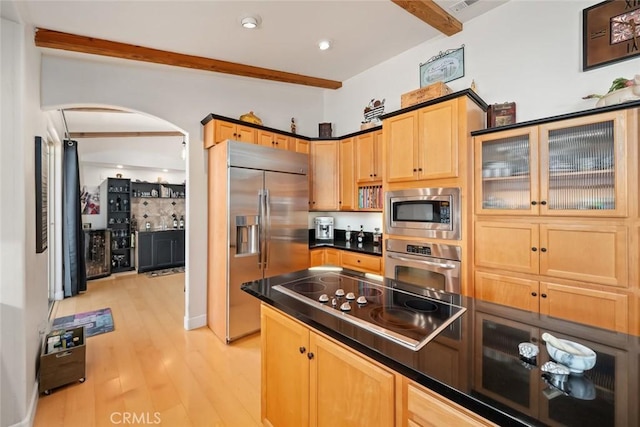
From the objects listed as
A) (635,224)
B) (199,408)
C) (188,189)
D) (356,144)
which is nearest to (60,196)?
(188,189)

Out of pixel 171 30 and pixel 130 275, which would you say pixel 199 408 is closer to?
pixel 171 30

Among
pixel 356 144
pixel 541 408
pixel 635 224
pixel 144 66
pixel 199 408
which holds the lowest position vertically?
pixel 199 408

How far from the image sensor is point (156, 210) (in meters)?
7.04

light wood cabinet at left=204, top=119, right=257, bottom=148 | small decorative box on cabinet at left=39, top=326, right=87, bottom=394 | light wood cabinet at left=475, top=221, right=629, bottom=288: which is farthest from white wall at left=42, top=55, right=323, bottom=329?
light wood cabinet at left=475, top=221, right=629, bottom=288

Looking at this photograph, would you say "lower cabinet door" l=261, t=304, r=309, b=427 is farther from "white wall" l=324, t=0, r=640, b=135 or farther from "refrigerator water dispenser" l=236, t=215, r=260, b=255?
"white wall" l=324, t=0, r=640, b=135

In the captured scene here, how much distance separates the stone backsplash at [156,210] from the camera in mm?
6770

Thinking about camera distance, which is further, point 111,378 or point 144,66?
point 144,66

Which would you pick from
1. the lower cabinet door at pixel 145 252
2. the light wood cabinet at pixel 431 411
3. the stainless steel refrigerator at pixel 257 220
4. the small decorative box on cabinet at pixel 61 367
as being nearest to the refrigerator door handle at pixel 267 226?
the stainless steel refrigerator at pixel 257 220

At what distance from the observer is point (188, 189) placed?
3.39 meters

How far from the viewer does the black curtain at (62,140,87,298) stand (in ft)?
14.6

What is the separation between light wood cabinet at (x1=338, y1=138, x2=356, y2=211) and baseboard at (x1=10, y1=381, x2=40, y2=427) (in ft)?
11.1

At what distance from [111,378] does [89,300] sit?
2605 mm

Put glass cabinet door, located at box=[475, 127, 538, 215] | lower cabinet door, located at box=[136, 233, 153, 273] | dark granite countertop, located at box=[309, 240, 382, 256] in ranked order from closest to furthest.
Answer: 1. glass cabinet door, located at box=[475, 127, 538, 215]
2. dark granite countertop, located at box=[309, 240, 382, 256]
3. lower cabinet door, located at box=[136, 233, 153, 273]

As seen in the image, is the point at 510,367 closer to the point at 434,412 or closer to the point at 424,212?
the point at 434,412
